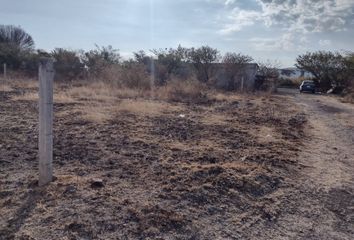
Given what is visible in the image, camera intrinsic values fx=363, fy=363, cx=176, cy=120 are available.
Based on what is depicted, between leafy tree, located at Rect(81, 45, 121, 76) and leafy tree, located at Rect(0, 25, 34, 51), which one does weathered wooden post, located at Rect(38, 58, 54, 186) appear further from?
leafy tree, located at Rect(0, 25, 34, 51)

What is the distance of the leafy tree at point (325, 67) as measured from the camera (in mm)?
38812

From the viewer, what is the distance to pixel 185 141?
7535 millimetres

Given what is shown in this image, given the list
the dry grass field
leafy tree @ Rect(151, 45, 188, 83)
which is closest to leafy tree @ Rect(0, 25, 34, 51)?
leafy tree @ Rect(151, 45, 188, 83)

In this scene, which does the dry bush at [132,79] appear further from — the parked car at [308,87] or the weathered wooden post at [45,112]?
the parked car at [308,87]

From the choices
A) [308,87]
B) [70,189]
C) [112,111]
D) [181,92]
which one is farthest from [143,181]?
[308,87]

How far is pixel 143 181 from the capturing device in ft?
15.2

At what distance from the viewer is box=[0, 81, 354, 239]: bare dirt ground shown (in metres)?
3.42

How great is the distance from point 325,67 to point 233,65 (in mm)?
16181

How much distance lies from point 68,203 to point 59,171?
1.22 meters

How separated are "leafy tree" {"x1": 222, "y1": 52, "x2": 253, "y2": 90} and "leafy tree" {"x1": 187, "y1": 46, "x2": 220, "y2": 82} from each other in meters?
1.20

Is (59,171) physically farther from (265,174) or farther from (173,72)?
(173,72)

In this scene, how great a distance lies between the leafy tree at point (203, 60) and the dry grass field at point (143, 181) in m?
22.0

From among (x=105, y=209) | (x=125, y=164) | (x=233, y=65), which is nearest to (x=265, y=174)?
(x=125, y=164)

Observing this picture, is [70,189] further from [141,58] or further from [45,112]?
[141,58]
